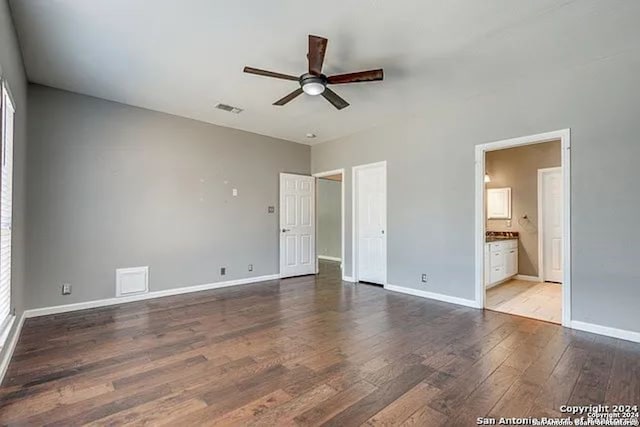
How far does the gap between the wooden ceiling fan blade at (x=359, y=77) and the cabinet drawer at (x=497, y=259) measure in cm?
380

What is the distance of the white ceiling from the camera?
2.43 metres

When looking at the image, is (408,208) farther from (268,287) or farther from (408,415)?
(408,415)

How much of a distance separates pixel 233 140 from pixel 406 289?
3.83m

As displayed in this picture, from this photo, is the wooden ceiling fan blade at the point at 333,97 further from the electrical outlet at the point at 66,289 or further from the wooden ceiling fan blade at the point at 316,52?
the electrical outlet at the point at 66,289

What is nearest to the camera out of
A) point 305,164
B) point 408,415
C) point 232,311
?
point 408,415

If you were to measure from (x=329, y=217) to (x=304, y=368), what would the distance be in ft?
21.8

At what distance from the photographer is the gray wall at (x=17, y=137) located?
241cm

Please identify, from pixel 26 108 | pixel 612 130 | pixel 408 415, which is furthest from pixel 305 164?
pixel 408 415

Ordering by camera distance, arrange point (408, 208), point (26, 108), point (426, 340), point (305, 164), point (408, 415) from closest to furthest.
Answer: point (408, 415) → point (426, 340) → point (26, 108) → point (408, 208) → point (305, 164)

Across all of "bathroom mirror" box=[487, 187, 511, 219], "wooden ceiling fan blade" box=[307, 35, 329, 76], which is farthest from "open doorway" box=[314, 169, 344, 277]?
"wooden ceiling fan blade" box=[307, 35, 329, 76]

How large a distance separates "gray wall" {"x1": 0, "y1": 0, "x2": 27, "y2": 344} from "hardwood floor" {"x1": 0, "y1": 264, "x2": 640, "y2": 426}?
22.5 inches

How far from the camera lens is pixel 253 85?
377cm

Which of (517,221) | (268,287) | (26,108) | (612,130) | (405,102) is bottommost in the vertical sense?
(268,287)

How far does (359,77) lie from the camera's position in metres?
2.95
